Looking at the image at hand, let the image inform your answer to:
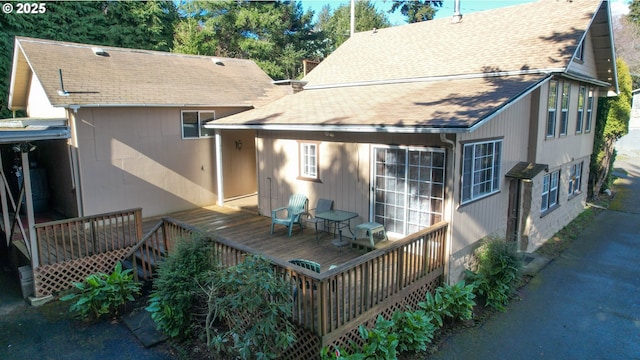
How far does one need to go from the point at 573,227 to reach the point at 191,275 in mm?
11851

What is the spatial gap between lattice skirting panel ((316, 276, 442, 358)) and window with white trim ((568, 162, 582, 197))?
850 cm

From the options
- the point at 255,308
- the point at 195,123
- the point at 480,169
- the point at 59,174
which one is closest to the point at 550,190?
the point at 480,169

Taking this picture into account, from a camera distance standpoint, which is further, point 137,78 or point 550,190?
point 550,190

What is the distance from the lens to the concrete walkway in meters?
5.88

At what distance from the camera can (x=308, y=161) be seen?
952cm

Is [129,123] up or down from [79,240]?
up

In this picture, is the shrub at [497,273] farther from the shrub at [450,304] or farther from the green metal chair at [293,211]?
the green metal chair at [293,211]

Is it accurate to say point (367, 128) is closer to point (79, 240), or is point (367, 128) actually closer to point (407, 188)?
point (407, 188)

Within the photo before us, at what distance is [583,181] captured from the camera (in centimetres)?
1414

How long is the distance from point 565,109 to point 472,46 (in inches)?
125

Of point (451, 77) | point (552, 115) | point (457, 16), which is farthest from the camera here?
point (457, 16)

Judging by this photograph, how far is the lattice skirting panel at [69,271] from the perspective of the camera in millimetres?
6918

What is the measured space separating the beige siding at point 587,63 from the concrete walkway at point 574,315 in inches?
190

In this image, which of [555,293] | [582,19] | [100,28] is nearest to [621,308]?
[555,293]
